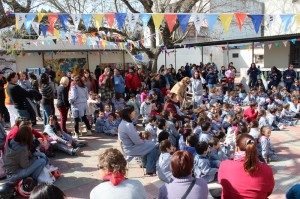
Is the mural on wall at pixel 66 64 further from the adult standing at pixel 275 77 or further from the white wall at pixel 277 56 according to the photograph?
the white wall at pixel 277 56

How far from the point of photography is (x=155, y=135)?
6301mm

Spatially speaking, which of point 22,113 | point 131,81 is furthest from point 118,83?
point 22,113

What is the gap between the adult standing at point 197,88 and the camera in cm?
1097

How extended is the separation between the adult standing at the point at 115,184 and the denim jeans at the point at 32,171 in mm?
2354

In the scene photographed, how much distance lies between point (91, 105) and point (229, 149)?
13.6 ft

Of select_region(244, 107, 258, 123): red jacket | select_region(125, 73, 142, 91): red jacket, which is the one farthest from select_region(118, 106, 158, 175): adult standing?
select_region(125, 73, 142, 91): red jacket

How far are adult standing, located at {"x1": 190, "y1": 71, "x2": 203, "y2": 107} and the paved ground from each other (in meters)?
3.73

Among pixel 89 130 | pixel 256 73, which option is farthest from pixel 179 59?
pixel 89 130

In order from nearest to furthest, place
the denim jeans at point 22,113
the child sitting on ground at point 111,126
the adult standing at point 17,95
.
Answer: the adult standing at point 17,95 → the denim jeans at point 22,113 → the child sitting on ground at point 111,126

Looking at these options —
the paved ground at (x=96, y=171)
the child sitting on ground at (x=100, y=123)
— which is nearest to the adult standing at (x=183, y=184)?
the paved ground at (x=96, y=171)

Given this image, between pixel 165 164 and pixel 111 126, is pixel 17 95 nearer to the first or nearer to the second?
pixel 111 126

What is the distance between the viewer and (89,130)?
815 cm

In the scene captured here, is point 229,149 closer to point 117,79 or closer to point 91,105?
point 91,105

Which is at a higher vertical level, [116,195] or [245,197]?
[116,195]
